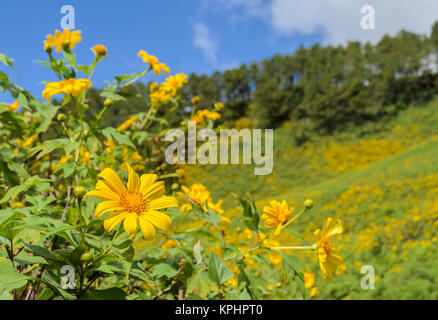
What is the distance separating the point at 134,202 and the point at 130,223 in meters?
0.05

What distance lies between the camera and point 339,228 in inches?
31.7

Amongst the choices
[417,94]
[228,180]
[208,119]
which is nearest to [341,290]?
[208,119]

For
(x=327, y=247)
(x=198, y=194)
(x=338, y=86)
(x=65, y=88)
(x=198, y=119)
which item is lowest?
(x=327, y=247)

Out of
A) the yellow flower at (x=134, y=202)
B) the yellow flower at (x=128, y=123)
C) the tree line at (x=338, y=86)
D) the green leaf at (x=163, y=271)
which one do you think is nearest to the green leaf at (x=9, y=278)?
the yellow flower at (x=134, y=202)

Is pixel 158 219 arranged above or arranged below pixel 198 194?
below

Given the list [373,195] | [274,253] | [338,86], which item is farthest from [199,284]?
[338,86]

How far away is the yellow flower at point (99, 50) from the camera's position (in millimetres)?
1088

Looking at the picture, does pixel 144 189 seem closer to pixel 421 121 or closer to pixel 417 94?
pixel 421 121

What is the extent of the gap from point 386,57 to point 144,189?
82.8 feet

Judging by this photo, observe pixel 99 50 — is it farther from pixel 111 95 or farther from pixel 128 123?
pixel 128 123

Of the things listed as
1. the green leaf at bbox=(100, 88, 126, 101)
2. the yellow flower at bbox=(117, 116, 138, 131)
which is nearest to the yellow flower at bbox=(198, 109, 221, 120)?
the yellow flower at bbox=(117, 116, 138, 131)

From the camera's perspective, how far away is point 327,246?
0.82 meters

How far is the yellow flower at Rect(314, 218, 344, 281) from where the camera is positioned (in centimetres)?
80

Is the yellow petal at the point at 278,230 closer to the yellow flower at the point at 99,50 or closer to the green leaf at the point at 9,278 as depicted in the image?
the green leaf at the point at 9,278
